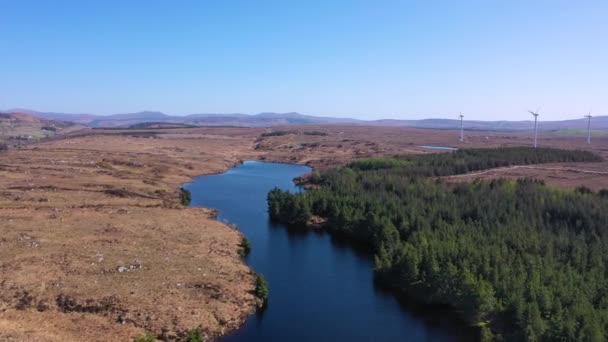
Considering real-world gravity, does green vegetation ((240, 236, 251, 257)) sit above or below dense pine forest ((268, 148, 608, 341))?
below

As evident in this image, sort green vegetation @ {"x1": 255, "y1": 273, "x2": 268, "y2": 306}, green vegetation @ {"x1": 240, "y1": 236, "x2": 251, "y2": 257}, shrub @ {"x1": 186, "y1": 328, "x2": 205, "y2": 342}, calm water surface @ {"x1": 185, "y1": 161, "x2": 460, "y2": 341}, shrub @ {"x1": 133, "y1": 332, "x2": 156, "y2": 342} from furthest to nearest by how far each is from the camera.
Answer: green vegetation @ {"x1": 240, "y1": 236, "x2": 251, "y2": 257}
green vegetation @ {"x1": 255, "y1": 273, "x2": 268, "y2": 306}
calm water surface @ {"x1": 185, "y1": 161, "x2": 460, "y2": 341}
shrub @ {"x1": 186, "y1": 328, "x2": 205, "y2": 342}
shrub @ {"x1": 133, "y1": 332, "x2": 156, "y2": 342}

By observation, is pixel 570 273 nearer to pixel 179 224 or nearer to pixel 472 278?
pixel 472 278

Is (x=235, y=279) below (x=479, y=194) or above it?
below

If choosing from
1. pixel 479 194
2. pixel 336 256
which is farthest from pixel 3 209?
pixel 479 194

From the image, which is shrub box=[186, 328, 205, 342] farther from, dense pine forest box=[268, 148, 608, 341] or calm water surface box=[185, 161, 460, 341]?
dense pine forest box=[268, 148, 608, 341]

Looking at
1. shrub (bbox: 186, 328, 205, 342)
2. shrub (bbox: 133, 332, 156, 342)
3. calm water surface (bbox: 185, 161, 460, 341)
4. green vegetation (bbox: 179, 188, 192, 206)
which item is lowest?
calm water surface (bbox: 185, 161, 460, 341)

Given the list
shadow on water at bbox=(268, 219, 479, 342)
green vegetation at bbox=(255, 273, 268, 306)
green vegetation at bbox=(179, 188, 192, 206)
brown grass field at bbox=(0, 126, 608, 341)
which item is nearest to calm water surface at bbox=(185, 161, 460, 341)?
shadow on water at bbox=(268, 219, 479, 342)
